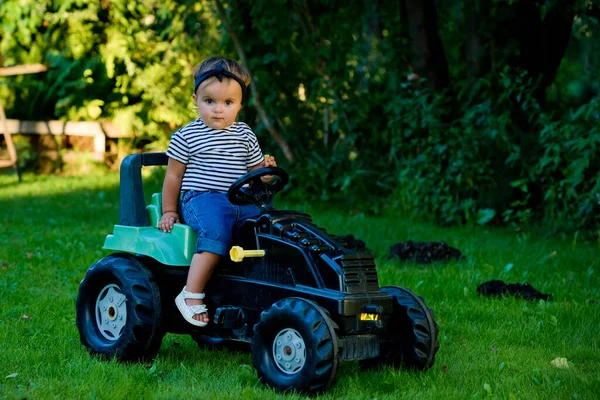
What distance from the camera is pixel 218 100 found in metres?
4.53

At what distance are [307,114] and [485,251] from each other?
4.29 metres

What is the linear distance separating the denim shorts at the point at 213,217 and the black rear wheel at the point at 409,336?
832mm

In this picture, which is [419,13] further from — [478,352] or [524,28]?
[478,352]

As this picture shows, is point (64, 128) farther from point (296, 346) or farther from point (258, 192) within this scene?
point (296, 346)

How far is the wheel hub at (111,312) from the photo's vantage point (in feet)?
15.2

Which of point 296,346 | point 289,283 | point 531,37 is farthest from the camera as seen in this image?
Result: point 531,37

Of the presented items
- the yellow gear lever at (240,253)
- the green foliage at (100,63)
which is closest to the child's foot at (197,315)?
the yellow gear lever at (240,253)

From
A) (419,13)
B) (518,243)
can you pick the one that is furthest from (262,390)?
(419,13)

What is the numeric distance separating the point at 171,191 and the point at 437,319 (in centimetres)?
196

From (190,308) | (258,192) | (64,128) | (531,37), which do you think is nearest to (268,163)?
(258,192)

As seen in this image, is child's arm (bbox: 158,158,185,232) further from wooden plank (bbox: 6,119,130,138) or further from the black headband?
wooden plank (bbox: 6,119,130,138)

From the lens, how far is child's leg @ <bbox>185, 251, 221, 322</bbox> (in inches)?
171

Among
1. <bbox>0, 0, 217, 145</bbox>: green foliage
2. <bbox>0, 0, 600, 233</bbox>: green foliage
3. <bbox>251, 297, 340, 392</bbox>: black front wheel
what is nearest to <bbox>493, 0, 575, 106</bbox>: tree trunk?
<bbox>0, 0, 600, 233</bbox>: green foliage

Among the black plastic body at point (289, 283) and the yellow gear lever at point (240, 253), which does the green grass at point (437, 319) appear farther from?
the yellow gear lever at point (240, 253)
